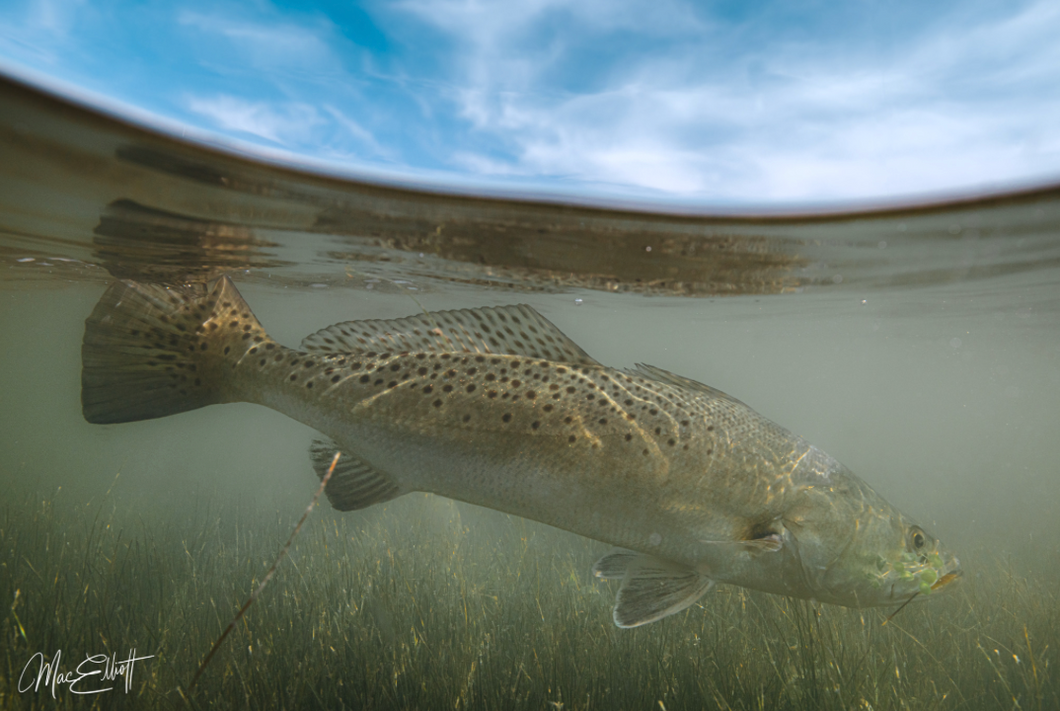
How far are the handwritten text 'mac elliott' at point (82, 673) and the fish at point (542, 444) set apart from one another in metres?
2.68

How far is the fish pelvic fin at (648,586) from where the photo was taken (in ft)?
12.9

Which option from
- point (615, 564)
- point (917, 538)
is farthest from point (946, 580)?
point (615, 564)

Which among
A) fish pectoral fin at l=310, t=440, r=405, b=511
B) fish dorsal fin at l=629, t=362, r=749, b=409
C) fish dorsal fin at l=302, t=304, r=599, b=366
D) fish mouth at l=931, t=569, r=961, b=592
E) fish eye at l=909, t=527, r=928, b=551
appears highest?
fish dorsal fin at l=302, t=304, r=599, b=366

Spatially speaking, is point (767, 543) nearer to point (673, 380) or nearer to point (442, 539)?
point (673, 380)

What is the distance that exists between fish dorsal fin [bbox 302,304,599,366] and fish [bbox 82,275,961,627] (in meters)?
0.02

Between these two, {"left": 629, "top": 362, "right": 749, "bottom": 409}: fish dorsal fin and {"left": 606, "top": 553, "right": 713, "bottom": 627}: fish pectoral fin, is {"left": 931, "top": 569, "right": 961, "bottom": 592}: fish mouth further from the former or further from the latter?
{"left": 629, "top": 362, "right": 749, "bottom": 409}: fish dorsal fin

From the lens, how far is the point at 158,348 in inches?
170

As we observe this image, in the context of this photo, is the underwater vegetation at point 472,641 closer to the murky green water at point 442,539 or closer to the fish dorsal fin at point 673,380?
the murky green water at point 442,539

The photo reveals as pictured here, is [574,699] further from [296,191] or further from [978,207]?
[978,207]

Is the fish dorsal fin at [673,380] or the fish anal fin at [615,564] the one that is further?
the fish dorsal fin at [673,380]

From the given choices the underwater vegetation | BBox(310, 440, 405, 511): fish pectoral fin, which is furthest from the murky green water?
BBox(310, 440, 405, 511): fish pectoral fin

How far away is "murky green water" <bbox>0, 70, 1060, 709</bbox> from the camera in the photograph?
5262mm

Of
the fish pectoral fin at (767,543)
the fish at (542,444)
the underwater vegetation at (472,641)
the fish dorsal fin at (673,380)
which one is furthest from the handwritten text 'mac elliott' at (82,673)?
the fish pectoral fin at (767,543)

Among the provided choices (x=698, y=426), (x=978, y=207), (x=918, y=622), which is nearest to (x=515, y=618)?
(x=698, y=426)
